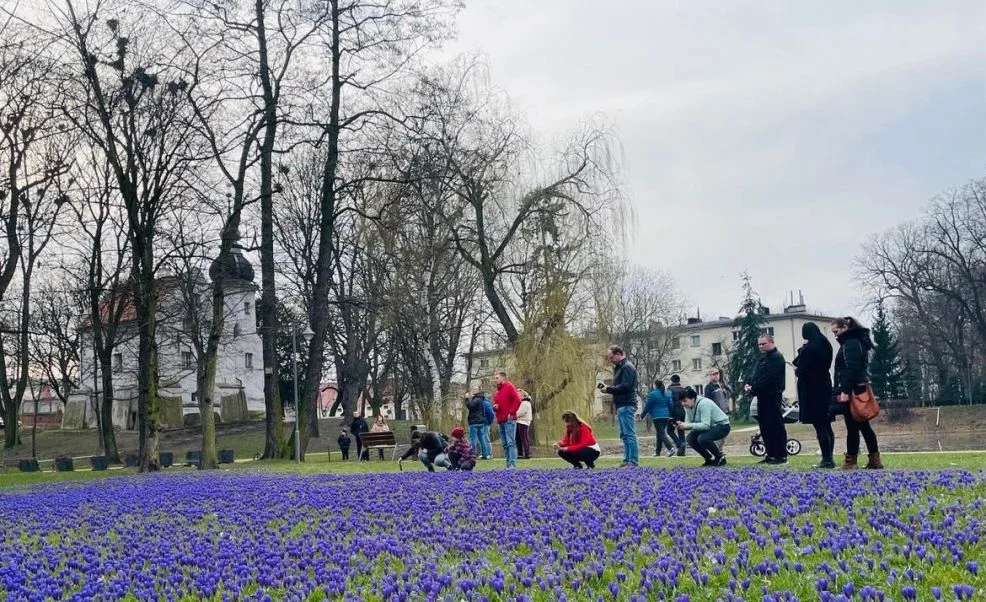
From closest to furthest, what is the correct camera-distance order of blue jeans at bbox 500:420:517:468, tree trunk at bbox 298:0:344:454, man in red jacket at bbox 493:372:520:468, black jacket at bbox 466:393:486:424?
blue jeans at bbox 500:420:517:468 → man in red jacket at bbox 493:372:520:468 → black jacket at bbox 466:393:486:424 → tree trunk at bbox 298:0:344:454

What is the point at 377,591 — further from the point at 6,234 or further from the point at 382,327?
the point at 382,327

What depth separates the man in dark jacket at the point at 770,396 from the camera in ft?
50.3

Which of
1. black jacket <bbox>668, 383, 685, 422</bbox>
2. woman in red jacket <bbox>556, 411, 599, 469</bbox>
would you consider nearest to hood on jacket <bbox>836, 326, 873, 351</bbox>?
woman in red jacket <bbox>556, 411, 599, 469</bbox>

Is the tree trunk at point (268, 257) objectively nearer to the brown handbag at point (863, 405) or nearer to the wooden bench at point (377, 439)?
the wooden bench at point (377, 439)

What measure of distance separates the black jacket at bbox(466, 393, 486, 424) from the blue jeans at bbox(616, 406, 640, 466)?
5543 millimetres

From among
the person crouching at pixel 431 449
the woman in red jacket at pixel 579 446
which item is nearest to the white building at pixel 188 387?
the person crouching at pixel 431 449

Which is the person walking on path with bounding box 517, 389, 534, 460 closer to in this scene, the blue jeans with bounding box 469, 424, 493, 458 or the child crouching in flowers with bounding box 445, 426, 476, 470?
the blue jeans with bounding box 469, 424, 493, 458

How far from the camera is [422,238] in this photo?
36594 mm

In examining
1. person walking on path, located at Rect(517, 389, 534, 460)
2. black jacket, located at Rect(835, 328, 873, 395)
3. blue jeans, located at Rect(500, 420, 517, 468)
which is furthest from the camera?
person walking on path, located at Rect(517, 389, 534, 460)

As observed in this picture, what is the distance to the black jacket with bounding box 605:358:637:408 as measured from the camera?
17.2 meters

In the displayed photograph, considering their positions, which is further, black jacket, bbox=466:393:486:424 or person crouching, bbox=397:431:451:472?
black jacket, bbox=466:393:486:424

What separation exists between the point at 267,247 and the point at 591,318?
430 inches

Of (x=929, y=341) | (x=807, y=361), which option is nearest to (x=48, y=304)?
(x=807, y=361)

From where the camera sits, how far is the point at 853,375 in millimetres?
13688
